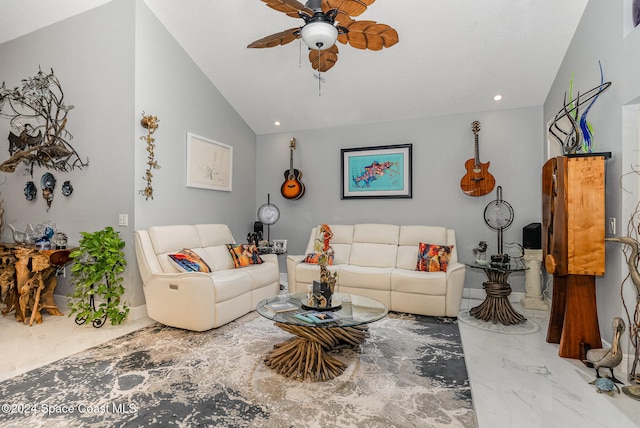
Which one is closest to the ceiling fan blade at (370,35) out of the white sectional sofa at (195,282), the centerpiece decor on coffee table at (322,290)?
the centerpiece decor on coffee table at (322,290)

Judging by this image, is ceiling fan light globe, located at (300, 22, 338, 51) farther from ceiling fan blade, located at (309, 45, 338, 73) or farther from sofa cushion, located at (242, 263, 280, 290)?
sofa cushion, located at (242, 263, 280, 290)

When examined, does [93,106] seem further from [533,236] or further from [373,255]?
[533,236]

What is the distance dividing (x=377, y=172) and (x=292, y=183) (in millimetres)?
1308

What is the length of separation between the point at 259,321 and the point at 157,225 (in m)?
1.56

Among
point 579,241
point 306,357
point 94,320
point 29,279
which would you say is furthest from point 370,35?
point 29,279

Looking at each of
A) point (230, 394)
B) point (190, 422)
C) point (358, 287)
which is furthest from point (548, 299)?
point (190, 422)

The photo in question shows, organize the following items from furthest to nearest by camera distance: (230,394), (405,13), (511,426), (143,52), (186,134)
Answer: (186,134)
(143,52)
(405,13)
(230,394)
(511,426)

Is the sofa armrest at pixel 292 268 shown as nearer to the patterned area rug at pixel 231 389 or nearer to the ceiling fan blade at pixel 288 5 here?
the patterned area rug at pixel 231 389

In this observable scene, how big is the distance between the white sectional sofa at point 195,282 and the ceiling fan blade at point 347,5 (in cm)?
234

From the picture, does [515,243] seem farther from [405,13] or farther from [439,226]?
[405,13]

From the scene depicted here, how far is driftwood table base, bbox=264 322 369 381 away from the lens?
226 cm

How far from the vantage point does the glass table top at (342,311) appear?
2.23 m

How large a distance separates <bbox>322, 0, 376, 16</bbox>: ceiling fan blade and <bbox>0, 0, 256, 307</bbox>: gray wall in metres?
2.33

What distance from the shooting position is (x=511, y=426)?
1.75m
